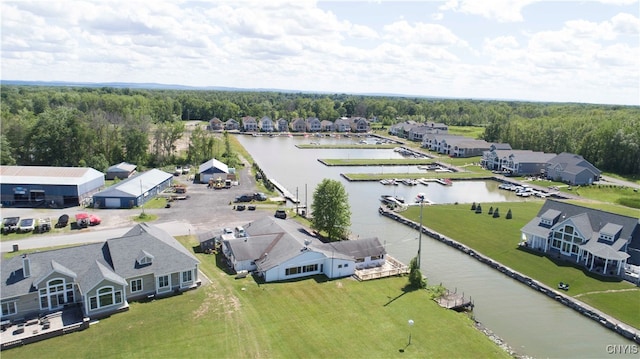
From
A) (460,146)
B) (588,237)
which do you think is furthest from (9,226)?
→ (460,146)

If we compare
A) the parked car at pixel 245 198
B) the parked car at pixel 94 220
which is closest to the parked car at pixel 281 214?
the parked car at pixel 245 198

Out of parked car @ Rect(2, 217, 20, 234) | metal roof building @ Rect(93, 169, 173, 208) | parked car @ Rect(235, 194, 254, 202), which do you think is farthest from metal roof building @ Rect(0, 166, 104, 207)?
parked car @ Rect(235, 194, 254, 202)

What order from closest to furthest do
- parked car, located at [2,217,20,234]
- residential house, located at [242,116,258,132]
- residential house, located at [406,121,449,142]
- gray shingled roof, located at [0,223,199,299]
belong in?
gray shingled roof, located at [0,223,199,299] → parked car, located at [2,217,20,234] → residential house, located at [406,121,449,142] → residential house, located at [242,116,258,132]

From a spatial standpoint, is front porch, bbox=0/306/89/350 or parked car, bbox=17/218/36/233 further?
parked car, bbox=17/218/36/233

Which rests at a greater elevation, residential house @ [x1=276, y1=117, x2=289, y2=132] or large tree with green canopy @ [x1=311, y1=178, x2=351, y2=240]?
residential house @ [x1=276, y1=117, x2=289, y2=132]

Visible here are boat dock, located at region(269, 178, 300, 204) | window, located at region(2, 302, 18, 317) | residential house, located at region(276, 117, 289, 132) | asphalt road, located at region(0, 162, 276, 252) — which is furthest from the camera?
residential house, located at region(276, 117, 289, 132)

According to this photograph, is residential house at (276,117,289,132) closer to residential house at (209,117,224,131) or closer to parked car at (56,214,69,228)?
residential house at (209,117,224,131)

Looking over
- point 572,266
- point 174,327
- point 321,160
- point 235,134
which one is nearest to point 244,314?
point 174,327

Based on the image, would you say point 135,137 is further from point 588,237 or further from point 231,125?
point 231,125
